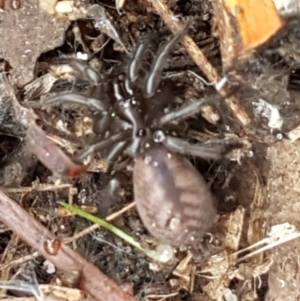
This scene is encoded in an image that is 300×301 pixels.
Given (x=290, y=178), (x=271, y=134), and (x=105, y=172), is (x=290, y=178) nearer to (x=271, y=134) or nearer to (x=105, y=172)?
(x=271, y=134)

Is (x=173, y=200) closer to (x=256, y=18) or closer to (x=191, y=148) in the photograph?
(x=191, y=148)

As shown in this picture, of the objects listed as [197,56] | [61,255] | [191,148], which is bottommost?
[61,255]

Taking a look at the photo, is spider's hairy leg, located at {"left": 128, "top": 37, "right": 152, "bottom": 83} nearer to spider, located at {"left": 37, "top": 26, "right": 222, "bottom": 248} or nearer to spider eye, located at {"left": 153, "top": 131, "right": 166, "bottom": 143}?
spider, located at {"left": 37, "top": 26, "right": 222, "bottom": 248}

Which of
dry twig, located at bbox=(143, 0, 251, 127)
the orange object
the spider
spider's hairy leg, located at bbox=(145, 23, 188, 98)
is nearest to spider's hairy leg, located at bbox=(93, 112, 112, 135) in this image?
the spider

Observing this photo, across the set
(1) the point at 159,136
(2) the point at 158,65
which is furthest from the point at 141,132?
(2) the point at 158,65

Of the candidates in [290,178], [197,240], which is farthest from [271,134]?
[197,240]

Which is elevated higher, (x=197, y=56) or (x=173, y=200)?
(x=197, y=56)

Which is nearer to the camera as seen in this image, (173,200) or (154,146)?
(173,200)

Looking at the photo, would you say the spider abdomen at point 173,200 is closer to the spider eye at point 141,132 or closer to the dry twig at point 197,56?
the spider eye at point 141,132
